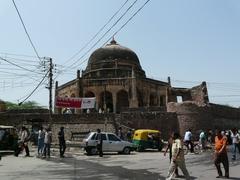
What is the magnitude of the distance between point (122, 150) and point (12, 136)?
21.3 feet

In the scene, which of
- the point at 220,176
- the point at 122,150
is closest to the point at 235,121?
the point at 122,150

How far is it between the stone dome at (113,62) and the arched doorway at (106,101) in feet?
7.50

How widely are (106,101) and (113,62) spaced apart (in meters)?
5.13

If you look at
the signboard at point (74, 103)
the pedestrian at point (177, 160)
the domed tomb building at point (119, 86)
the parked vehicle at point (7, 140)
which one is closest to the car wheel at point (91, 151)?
the parked vehicle at point (7, 140)

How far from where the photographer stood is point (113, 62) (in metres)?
55.6

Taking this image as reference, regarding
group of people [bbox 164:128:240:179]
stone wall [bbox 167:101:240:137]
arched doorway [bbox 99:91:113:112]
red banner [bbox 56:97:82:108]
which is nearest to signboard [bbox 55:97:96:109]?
red banner [bbox 56:97:82:108]

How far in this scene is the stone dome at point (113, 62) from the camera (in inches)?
2133

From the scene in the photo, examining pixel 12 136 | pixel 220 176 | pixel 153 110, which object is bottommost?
pixel 220 176

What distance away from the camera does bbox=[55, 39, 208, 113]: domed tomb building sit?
2036 inches

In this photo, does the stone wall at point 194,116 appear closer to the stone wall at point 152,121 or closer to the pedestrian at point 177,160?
the stone wall at point 152,121

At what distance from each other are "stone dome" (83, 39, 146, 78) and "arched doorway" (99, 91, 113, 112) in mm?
2285

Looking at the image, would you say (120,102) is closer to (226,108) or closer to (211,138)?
(226,108)

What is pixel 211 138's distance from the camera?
3847 centimetres

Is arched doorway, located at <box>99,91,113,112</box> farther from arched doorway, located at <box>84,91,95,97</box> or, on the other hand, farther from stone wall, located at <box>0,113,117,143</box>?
stone wall, located at <box>0,113,117,143</box>
